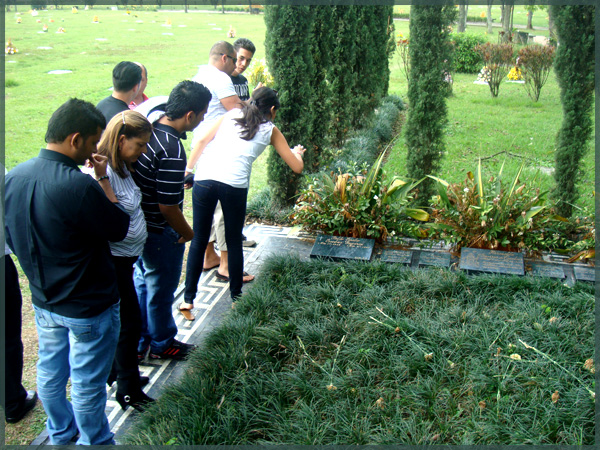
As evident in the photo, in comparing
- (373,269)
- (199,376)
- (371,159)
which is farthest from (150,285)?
(371,159)

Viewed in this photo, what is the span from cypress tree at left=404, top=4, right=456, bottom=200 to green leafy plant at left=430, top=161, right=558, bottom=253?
36.3 inches

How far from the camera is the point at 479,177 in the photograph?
5.13 m

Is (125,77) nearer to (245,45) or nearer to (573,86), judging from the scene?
(245,45)

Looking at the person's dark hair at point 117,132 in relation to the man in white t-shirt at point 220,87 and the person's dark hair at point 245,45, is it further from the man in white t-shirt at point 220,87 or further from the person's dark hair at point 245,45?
the person's dark hair at point 245,45

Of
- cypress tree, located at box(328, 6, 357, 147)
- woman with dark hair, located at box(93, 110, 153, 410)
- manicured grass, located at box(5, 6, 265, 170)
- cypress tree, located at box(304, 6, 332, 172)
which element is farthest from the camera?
manicured grass, located at box(5, 6, 265, 170)

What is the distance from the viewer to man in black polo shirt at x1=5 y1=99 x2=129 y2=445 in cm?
224

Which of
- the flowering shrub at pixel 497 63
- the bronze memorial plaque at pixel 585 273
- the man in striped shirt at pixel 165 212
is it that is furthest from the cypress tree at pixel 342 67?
the flowering shrub at pixel 497 63

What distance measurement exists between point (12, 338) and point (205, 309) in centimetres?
151

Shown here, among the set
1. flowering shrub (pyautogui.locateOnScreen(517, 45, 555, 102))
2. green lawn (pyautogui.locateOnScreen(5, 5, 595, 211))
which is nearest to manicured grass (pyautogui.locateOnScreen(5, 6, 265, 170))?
green lawn (pyautogui.locateOnScreen(5, 5, 595, 211))

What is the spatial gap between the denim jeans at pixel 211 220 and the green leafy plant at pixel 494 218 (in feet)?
7.02

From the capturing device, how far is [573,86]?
5133mm

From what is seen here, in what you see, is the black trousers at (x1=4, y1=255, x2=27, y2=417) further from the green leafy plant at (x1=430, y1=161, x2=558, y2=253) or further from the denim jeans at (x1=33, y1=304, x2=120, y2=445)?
the green leafy plant at (x1=430, y1=161, x2=558, y2=253)

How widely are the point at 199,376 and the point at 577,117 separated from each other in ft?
15.0

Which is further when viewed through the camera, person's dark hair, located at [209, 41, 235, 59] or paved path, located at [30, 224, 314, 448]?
person's dark hair, located at [209, 41, 235, 59]
